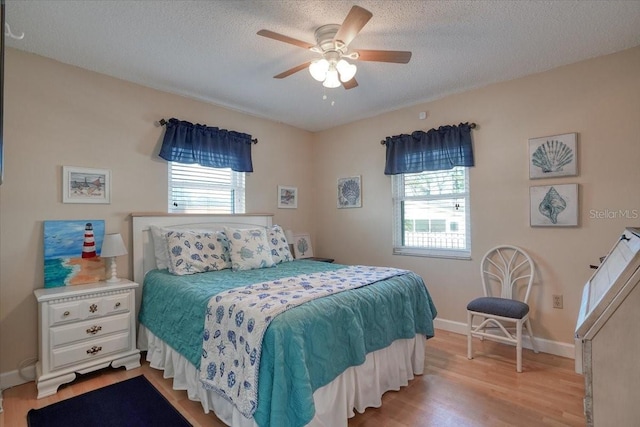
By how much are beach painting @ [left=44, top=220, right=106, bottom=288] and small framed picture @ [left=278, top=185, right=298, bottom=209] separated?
2089 millimetres

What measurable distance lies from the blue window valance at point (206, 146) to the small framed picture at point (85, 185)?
22.3 inches

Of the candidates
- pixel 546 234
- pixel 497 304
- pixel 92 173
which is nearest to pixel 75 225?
pixel 92 173

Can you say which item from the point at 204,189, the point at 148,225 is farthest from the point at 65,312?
the point at 204,189

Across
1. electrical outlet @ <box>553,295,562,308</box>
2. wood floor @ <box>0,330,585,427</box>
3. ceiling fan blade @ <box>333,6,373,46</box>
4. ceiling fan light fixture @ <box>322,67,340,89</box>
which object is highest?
ceiling fan blade @ <box>333,6,373,46</box>

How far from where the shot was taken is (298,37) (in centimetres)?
228

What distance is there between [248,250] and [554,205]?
2808mm

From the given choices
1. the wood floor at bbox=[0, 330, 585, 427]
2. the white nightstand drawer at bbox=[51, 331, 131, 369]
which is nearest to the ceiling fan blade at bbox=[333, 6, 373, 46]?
the wood floor at bbox=[0, 330, 585, 427]

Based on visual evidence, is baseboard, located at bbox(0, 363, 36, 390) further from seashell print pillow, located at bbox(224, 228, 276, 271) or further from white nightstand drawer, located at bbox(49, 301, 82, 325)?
→ seashell print pillow, located at bbox(224, 228, 276, 271)

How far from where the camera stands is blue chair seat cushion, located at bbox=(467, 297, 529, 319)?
8.38 ft

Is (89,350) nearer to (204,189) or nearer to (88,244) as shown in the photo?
(88,244)

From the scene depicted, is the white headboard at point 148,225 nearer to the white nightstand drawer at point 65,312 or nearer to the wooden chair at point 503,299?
the white nightstand drawer at point 65,312

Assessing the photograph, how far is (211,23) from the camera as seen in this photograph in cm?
211

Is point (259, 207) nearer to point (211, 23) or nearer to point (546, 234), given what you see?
point (211, 23)

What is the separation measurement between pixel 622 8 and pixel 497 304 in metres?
2.20
